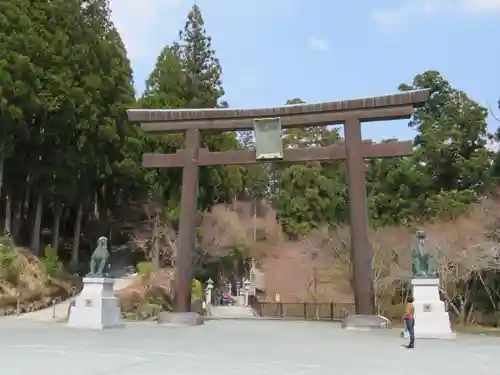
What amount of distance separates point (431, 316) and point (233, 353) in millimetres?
6082

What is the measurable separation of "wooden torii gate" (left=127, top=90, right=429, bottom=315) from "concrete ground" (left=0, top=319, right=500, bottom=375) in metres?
2.35

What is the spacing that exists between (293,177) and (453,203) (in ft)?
46.7

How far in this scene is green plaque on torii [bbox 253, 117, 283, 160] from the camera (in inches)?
679

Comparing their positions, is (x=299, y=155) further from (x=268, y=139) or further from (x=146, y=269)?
(x=146, y=269)

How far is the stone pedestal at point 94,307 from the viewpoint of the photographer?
15.5 m

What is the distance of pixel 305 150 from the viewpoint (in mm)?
17188

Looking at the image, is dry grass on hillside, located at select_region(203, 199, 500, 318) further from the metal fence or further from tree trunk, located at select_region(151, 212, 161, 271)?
tree trunk, located at select_region(151, 212, 161, 271)

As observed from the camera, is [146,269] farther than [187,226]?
Yes

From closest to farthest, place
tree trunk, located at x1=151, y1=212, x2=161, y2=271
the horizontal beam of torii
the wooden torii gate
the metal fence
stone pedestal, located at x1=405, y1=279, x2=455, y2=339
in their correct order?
1. stone pedestal, located at x1=405, y1=279, x2=455, y2=339
2. the wooden torii gate
3. the horizontal beam of torii
4. the metal fence
5. tree trunk, located at x1=151, y1=212, x2=161, y2=271

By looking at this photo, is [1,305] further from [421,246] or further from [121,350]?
[421,246]

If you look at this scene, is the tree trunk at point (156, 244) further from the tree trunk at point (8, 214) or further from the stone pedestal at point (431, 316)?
the stone pedestal at point (431, 316)

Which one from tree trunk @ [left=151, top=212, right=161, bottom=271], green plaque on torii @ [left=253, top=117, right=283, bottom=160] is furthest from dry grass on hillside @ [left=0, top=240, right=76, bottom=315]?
green plaque on torii @ [left=253, top=117, right=283, bottom=160]

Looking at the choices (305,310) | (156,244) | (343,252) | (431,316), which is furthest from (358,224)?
(156,244)

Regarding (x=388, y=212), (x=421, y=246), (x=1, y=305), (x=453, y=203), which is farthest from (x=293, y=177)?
(x=421, y=246)
